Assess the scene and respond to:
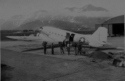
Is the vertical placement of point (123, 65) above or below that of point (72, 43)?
below

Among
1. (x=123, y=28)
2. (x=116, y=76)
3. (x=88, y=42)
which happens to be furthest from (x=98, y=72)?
(x=123, y=28)

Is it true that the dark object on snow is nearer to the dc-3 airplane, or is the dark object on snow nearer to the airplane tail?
the dc-3 airplane

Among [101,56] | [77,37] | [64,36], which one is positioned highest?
[64,36]

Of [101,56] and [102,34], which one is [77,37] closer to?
[102,34]

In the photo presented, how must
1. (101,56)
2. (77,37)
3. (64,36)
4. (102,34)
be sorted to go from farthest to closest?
(64,36)
(77,37)
(102,34)
(101,56)

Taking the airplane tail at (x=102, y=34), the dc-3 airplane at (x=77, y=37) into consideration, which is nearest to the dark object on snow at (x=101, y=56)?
the dc-3 airplane at (x=77, y=37)

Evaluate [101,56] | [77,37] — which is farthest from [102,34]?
[101,56]

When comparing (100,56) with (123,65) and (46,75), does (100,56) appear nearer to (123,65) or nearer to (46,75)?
(123,65)

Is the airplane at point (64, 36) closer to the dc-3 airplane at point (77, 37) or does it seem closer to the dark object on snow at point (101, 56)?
the dc-3 airplane at point (77, 37)

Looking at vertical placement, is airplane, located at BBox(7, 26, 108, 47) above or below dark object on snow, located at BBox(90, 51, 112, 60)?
above

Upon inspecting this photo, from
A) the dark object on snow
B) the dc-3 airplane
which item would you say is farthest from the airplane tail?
the dark object on snow

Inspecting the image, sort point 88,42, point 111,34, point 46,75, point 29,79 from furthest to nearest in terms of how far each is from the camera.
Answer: point 111,34 → point 88,42 → point 46,75 → point 29,79

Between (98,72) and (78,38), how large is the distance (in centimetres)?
1216

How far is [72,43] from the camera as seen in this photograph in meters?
23.3
